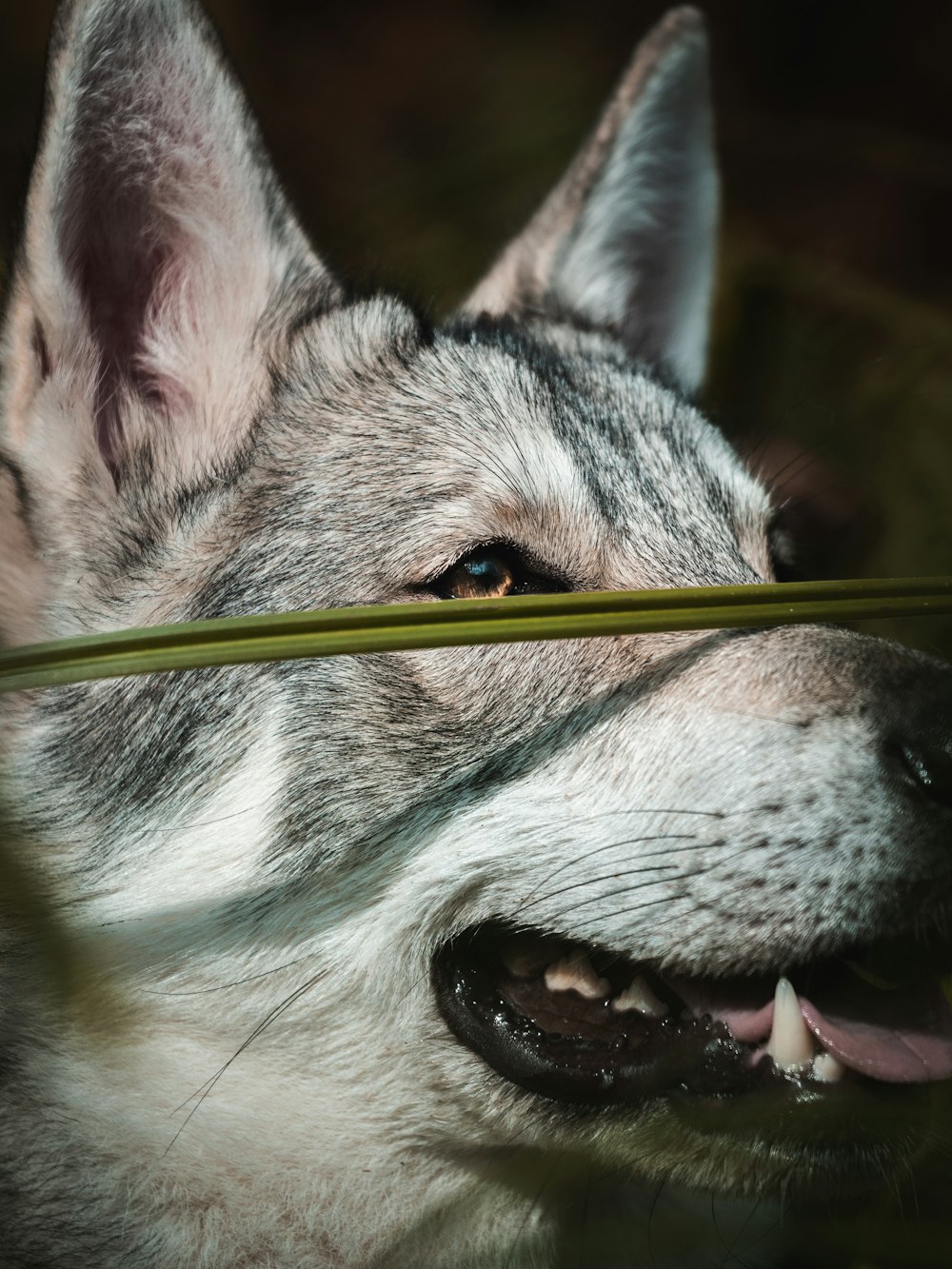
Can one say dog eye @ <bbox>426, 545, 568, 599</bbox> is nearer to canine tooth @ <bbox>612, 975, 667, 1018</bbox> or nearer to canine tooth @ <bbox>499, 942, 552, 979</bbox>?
canine tooth @ <bbox>499, 942, 552, 979</bbox>

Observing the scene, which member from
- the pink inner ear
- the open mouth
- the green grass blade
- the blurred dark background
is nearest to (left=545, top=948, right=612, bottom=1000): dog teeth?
the open mouth

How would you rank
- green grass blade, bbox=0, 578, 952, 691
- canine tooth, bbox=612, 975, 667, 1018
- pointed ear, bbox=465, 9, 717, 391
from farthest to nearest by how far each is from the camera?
pointed ear, bbox=465, 9, 717, 391 → canine tooth, bbox=612, 975, 667, 1018 → green grass blade, bbox=0, 578, 952, 691

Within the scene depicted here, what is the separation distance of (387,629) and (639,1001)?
33.0 inches

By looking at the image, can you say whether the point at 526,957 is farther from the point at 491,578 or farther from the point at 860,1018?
the point at 491,578

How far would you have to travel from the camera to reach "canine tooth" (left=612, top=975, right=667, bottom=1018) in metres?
2.18

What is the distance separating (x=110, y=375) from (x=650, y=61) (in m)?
1.87

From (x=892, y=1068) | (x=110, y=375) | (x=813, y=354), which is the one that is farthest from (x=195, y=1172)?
(x=813, y=354)

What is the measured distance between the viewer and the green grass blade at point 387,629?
1.93 m

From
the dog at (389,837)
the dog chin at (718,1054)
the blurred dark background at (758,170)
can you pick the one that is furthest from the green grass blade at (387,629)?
the blurred dark background at (758,170)

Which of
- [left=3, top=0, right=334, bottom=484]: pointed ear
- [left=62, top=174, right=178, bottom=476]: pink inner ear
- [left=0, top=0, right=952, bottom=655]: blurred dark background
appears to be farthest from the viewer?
[left=0, top=0, right=952, bottom=655]: blurred dark background

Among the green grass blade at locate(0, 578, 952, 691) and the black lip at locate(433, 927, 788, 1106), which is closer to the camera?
the green grass blade at locate(0, 578, 952, 691)

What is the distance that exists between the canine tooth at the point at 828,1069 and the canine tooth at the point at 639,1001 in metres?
0.28

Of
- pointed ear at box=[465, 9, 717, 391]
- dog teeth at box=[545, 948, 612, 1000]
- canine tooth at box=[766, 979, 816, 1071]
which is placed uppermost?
pointed ear at box=[465, 9, 717, 391]

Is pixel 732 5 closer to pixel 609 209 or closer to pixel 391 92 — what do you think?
pixel 391 92
